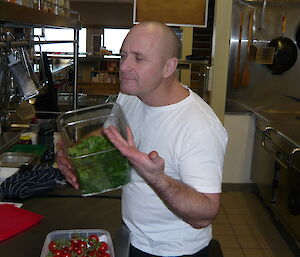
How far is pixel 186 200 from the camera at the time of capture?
111cm

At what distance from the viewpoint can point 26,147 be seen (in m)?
2.28

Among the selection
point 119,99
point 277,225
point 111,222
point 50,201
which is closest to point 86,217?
point 111,222

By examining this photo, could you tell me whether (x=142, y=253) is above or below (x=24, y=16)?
below

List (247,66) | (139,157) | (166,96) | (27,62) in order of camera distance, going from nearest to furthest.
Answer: (139,157) < (166,96) < (27,62) < (247,66)

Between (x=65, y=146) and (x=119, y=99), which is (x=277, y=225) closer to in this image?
(x=119, y=99)

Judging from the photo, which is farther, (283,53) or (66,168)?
(283,53)

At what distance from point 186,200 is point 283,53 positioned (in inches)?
114

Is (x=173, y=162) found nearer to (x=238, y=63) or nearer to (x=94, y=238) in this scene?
(x=94, y=238)

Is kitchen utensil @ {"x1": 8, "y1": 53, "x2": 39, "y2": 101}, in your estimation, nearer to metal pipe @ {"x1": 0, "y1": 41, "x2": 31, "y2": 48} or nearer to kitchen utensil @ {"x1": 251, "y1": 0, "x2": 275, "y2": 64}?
metal pipe @ {"x1": 0, "y1": 41, "x2": 31, "y2": 48}

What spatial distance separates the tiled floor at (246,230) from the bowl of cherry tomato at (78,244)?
166cm

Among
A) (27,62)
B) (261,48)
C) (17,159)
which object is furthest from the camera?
(261,48)

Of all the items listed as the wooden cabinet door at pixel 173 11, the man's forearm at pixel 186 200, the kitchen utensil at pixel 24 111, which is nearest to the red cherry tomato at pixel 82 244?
the man's forearm at pixel 186 200

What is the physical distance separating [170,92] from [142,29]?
24cm

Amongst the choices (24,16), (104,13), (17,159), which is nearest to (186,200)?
(24,16)
